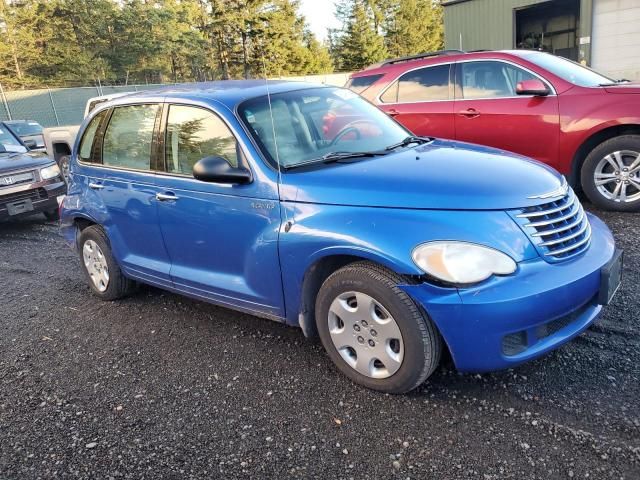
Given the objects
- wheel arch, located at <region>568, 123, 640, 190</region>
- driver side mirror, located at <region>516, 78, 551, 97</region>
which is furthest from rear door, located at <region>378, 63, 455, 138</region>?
wheel arch, located at <region>568, 123, 640, 190</region>

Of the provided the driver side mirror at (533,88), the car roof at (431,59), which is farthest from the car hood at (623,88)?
the car roof at (431,59)

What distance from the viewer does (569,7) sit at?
24.7m

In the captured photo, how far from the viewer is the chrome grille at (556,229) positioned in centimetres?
264

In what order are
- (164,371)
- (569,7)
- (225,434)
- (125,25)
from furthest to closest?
(125,25), (569,7), (164,371), (225,434)

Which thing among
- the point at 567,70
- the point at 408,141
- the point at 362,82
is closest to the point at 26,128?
the point at 362,82

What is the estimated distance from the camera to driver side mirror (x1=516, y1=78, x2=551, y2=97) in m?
5.81

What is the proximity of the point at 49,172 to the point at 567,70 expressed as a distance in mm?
7338

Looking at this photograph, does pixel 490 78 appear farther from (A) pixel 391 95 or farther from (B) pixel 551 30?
(B) pixel 551 30

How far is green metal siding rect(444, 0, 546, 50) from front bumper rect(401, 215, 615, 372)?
22.6m

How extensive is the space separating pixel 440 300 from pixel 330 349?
82 centimetres

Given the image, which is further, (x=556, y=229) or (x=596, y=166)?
(x=596, y=166)

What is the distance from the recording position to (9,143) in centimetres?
869

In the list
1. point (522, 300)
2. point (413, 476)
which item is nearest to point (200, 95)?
point (522, 300)

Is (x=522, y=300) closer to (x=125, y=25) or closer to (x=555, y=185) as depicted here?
(x=555, y=185)
